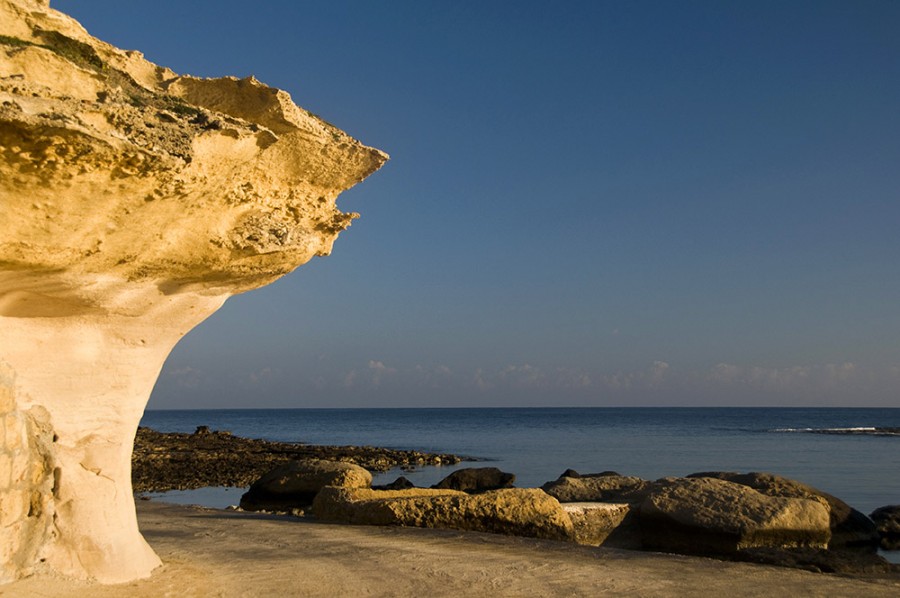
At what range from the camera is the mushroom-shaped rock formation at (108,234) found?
13.6 feet

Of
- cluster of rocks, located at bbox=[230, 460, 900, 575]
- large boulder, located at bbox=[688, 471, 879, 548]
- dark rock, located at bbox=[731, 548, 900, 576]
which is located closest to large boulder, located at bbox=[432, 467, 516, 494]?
cluster of rocks, located at bbox=[230, 460, 900, 575]

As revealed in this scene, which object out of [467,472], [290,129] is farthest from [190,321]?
[467,472]

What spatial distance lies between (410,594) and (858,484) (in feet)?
62.6

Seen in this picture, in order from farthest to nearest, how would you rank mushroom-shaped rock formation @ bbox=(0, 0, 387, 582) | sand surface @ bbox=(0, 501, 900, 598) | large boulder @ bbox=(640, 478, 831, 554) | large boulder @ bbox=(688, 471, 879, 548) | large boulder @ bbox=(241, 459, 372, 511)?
large boulder @ bbox=(241, 459, 372, 511)
large boulder @ bbox=(688, 471, 879, 548)
large boulder @ bbox=(640, 478, 831, 554)
sand surface @ bbox=(0, 501, 900, 598)
mushroom-shaped rock formation @ bbox=(0, 0, 387, 582)

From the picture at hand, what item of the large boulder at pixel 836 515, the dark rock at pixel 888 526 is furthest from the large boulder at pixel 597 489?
the dark rock at pixel 888 526

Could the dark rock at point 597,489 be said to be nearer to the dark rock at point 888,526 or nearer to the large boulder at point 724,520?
the large boulder at point 724,520

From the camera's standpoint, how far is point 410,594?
221 inches

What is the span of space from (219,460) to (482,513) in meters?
18.6

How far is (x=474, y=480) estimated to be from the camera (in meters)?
17.6

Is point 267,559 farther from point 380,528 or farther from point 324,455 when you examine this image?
point 324,455

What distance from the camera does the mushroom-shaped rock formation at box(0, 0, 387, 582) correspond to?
4148 mm

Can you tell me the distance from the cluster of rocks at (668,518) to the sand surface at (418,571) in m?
0.75

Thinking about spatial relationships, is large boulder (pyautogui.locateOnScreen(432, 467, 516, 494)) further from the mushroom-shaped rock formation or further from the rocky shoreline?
the mushroom-shaped rock formation

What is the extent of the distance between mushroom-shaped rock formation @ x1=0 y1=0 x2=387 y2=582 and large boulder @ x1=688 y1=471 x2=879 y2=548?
9.19 metres
